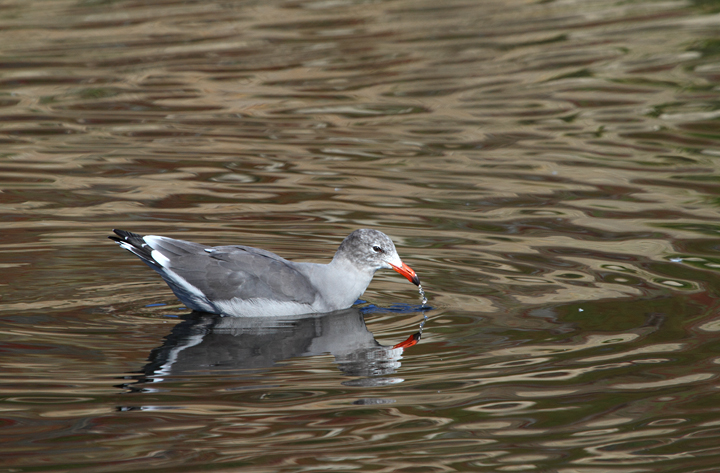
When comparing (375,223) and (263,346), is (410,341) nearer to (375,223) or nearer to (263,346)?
(263,346)

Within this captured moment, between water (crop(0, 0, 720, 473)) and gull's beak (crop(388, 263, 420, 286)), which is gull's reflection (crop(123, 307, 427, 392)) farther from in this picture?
gull's beak (crop(388, 263, 420, 286))

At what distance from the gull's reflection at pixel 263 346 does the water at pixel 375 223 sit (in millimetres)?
32

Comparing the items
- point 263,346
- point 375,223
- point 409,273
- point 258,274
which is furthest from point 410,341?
point 375,223

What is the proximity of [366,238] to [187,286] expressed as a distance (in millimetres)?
1634

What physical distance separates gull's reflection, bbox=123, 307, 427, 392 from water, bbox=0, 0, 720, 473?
32mm

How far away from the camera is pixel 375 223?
1144 centimetres

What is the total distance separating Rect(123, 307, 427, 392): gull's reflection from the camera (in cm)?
755

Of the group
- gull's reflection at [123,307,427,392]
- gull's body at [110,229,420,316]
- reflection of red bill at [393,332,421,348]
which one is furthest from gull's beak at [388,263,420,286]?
reflection of red bill at [393,332,421,348]

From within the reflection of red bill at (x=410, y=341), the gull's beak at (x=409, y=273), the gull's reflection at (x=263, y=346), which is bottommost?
the reflection of red bill at (x=410, y=341)

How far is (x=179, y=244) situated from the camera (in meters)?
9.10

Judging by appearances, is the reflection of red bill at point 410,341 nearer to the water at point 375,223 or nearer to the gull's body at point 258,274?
the water at point 375,223

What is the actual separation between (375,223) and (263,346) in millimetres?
3543

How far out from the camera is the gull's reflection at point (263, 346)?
7.55 metres

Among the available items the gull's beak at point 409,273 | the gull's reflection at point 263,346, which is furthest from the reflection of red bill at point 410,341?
the gull's beak at point 409,273
